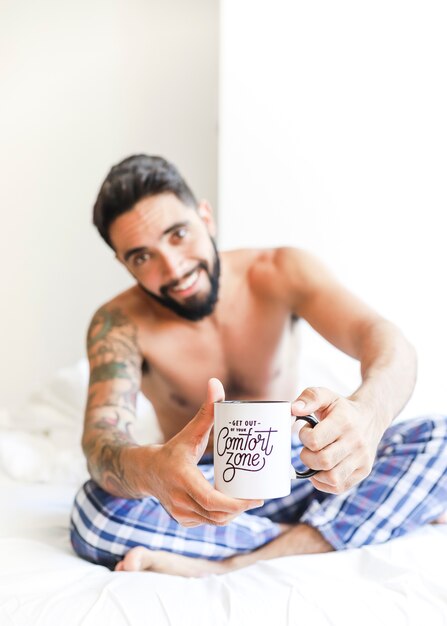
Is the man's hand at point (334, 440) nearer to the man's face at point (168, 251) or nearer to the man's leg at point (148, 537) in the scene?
the man's leg at point (148, 537)

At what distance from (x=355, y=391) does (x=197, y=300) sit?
54 centimetres

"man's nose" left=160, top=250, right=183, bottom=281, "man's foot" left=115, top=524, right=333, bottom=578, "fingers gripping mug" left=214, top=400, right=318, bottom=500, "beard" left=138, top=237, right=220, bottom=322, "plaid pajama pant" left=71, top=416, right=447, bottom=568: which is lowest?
"man's foot" left=115, top=524, right=333, bottom=578

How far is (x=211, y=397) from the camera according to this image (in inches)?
28.9

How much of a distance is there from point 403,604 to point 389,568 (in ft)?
0.34

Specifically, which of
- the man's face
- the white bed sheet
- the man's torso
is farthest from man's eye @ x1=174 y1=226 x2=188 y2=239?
the white bed sheet

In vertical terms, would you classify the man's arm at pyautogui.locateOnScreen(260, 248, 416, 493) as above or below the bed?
above

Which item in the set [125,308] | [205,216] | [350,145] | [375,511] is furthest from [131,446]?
[350,145]

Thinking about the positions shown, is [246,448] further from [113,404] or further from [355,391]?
[113,404]

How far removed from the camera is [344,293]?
1253 mm

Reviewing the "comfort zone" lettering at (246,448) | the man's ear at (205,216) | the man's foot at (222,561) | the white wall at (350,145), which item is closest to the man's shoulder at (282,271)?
the man's ear at (205,216)

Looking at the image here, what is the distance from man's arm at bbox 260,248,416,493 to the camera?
0.73 meters

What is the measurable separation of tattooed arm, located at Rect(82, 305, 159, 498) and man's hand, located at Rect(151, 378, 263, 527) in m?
0.11

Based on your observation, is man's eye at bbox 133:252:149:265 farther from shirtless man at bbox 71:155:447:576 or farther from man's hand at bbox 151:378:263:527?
man's hand at bbox 151:378:263:527

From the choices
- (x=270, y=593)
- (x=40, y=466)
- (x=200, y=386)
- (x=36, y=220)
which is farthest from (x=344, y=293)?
(x=36, y=220)
